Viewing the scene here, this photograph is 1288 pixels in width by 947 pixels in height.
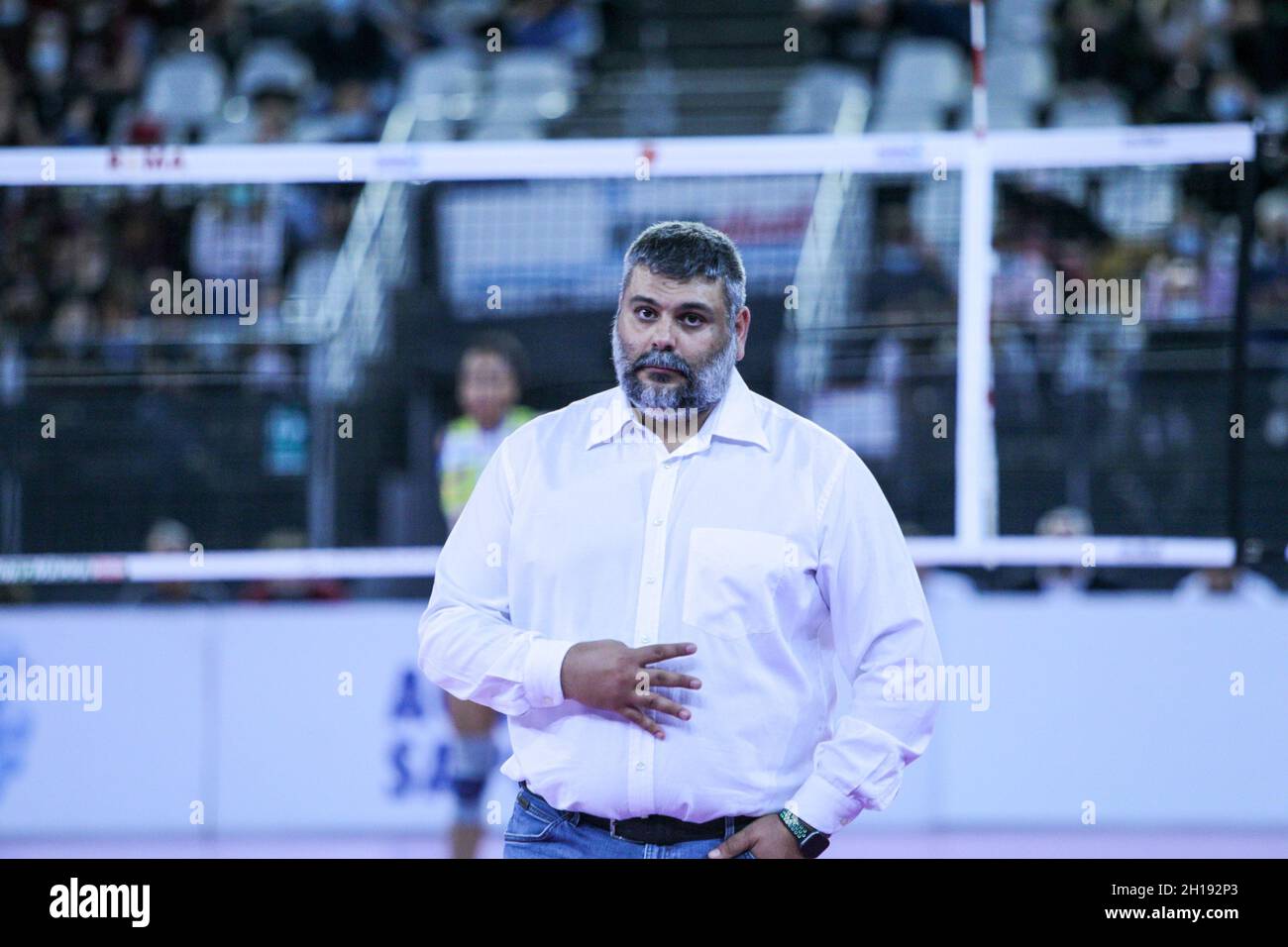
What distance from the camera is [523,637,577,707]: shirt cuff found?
9.07ft

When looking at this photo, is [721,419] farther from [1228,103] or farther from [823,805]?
[1228,103]

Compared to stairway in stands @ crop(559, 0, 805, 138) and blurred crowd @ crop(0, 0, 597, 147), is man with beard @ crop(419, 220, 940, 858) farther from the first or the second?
blurred crowd @ crop(0, 0, 597, 147)

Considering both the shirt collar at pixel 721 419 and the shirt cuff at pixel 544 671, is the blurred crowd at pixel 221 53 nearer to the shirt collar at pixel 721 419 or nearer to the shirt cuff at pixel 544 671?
the shirt collar at pixel 721 419

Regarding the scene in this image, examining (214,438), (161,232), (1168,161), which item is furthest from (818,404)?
(161,232)

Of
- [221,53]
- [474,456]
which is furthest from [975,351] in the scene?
[221,53]

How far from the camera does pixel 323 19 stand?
9.00 m

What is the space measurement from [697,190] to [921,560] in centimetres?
173

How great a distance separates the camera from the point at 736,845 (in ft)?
9.02

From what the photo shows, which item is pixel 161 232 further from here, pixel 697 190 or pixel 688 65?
pixel 688 65

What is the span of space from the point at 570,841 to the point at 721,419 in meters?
0.84
